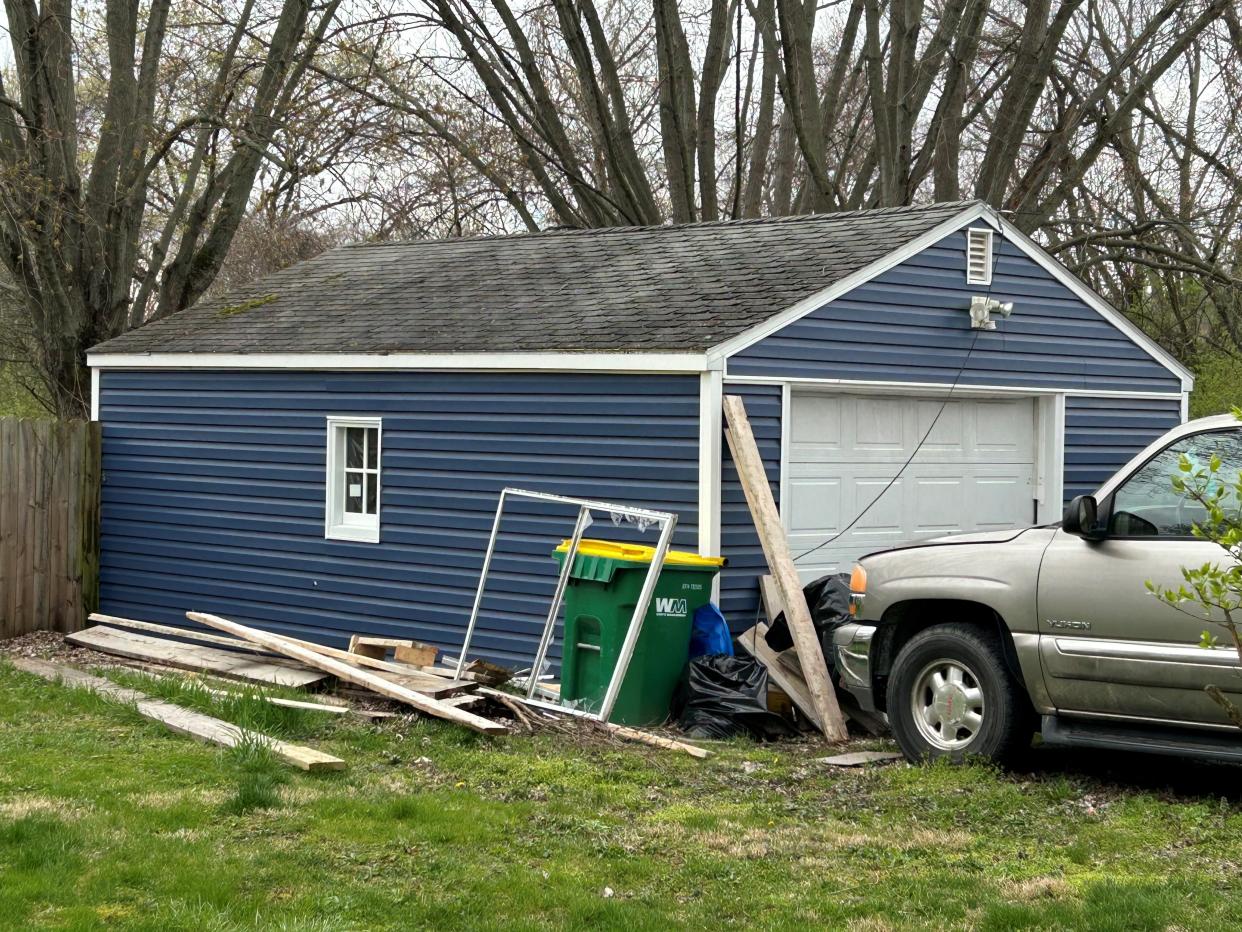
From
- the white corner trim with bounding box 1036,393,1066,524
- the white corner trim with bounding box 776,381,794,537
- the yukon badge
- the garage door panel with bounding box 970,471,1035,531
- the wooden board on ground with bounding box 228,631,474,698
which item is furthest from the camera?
the white corner trim with bounding box 1036,393,1066,524

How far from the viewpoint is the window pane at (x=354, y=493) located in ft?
44.9

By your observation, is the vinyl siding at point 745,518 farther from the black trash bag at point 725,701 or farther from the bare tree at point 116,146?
the bare tree at point 116,146

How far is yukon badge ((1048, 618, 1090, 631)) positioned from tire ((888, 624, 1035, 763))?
42 centimetres

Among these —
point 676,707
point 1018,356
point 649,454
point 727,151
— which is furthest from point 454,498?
point 727,151

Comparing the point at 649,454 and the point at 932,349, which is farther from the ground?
the point at 932,349

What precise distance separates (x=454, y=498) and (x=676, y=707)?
3329 millimetres

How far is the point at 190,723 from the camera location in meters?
8.88

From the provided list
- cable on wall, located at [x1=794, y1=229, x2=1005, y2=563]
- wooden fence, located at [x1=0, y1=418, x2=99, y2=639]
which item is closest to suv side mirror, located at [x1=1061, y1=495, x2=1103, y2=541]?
cable on wall, located at [x1=794, y1=229, x2=1005, y2=563]

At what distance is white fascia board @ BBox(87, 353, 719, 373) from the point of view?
11.0 metres

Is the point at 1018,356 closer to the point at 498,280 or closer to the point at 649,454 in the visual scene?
the point at 649,454

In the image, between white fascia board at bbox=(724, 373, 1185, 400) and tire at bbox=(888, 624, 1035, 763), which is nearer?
tire at bbox=(888, 624, 1035, 763)

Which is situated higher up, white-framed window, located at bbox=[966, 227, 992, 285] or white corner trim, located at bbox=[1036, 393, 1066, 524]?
white-framed window, located at bbox=[966, 227, 992, 285]

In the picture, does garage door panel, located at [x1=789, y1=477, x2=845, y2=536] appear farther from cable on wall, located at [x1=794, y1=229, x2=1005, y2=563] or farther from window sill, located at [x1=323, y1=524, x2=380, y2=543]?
window sill, located at [x1=323, y1=524, x2=380, y2=543]

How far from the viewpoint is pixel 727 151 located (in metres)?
31.2
